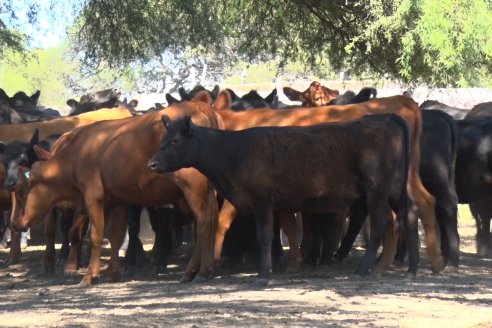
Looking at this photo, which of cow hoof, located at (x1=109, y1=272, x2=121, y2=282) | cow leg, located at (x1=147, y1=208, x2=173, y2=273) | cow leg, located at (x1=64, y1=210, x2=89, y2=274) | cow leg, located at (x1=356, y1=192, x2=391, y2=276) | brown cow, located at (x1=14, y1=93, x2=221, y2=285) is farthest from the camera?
cow leg, located at (x1=64, y1=210, x2=89, y2=274)

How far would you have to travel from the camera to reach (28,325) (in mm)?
8484

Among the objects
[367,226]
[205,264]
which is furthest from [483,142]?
[205,264]

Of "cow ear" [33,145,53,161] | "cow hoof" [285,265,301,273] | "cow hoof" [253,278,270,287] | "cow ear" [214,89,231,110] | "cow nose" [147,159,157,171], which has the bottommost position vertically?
"cow hoof" [253,278,270,287]

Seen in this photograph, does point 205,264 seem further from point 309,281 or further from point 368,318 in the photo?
point 368,318

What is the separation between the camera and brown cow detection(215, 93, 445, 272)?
41.5 ft

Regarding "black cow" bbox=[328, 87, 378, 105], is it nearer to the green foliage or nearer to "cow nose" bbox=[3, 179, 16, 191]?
"cow nose" bbox=[3, 179, 16, 191]

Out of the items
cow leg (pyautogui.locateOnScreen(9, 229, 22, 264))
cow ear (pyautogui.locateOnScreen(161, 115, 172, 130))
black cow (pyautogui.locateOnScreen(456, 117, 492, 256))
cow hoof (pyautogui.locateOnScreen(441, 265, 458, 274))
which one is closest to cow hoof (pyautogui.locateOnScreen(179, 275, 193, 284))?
cow ear (pyautogui.locateOnScreen(161, 115, 172, 130))

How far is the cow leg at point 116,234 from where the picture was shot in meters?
13.0

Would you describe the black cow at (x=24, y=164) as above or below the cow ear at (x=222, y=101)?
below

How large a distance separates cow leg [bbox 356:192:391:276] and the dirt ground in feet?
0.60

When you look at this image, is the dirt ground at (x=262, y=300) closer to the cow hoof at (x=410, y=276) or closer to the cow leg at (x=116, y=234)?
the cow hoof at (x=410, y=276)

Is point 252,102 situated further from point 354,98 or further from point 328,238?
point 328,238

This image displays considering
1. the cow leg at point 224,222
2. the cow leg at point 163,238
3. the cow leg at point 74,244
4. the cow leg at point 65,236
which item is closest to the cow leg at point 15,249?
the cow leg at point 65,236

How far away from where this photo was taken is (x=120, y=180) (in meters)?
12.7
